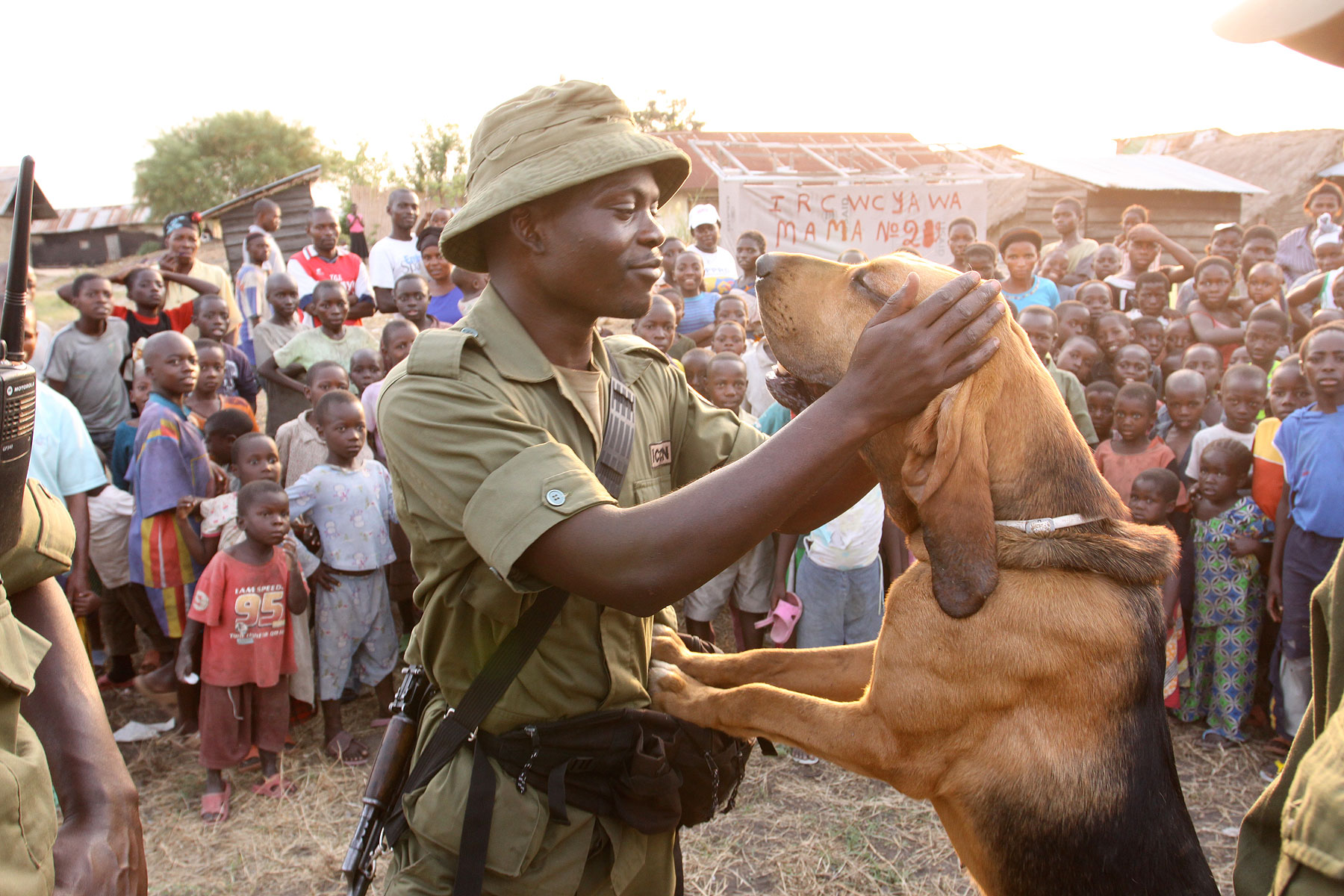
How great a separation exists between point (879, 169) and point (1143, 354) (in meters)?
12.6

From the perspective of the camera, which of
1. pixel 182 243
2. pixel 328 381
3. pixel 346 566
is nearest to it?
pixel 346 566

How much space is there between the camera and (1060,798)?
7.08 ft

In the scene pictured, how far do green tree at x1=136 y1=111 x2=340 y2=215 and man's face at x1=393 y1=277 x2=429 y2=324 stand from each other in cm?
3656

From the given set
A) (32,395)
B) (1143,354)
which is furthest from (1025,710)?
(1143,354)

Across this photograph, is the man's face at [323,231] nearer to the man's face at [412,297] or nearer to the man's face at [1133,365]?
the man's face at [412,297]

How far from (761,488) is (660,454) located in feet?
2.57

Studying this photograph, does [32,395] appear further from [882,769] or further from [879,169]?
[879,169]

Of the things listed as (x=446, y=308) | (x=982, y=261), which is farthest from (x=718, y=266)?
(x=446, y=308)

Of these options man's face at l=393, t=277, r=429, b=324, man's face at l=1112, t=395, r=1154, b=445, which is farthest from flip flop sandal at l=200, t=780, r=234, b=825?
man's face at l=1112, t=395, r=1154, b=445

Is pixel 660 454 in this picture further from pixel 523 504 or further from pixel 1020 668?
pixel 1020 668

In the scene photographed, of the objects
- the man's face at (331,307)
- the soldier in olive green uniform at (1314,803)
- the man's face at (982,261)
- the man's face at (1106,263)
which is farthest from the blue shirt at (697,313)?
the soldier in olive green uniform at (1314,803)

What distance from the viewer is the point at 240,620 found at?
509 centimetres

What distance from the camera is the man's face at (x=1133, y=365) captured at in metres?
7.23

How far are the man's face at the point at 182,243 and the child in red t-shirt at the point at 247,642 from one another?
197 inches
